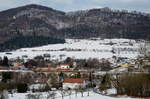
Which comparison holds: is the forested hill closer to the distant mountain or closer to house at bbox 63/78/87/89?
the distant mountain

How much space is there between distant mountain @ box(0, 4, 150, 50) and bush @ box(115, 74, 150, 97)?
9232 cm

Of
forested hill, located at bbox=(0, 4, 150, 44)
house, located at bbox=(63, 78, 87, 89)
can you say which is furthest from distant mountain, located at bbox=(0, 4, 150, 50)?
house, located at bbox=(63, 78, 87, 89)

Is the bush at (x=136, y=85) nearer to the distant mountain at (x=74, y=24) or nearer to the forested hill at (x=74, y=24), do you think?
the forested hill at (x=74, y=24)

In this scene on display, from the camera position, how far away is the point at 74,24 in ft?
564

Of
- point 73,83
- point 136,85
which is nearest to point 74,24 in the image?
point 73,83

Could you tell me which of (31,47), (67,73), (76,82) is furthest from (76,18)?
(76,82)

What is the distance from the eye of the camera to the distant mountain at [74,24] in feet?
462

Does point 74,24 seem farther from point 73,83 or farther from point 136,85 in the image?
point 136,85

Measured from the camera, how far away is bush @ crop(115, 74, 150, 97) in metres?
28.8

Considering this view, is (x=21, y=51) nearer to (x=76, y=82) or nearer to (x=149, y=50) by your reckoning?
(x=76, y=82)

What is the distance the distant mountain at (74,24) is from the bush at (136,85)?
92.3 meters

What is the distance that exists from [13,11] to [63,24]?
39.9m

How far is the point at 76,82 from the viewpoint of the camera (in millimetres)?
39844

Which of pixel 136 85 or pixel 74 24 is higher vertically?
pixel 74 24
